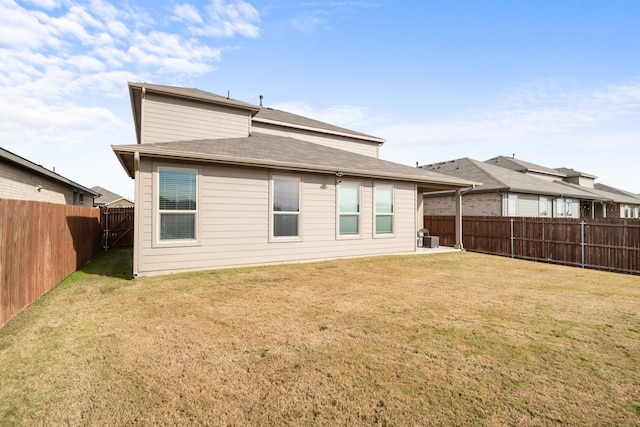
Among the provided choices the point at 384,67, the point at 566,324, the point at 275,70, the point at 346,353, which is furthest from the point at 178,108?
the point at 566,324

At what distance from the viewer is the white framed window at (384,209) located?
1052 centimetres

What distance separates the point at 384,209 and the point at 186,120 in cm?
769

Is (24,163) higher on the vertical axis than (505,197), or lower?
higher

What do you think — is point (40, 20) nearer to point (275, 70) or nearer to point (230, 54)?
point (230, 54)

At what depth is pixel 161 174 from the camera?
719 centimetres

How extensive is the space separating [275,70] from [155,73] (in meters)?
5.06

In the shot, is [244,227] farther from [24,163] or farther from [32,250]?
[24,163]

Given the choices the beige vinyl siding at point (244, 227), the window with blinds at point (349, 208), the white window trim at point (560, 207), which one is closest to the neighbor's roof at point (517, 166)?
the white window trim at point (560, 207)

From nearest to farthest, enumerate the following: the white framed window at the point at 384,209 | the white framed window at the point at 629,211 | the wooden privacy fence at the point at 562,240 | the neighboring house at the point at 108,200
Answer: the wooden privacy fence at the point at 562,240 → the white framed window at the point at 384,209 → the white framed window at the point at 629,211 → the neighboring house at the point at 108,200

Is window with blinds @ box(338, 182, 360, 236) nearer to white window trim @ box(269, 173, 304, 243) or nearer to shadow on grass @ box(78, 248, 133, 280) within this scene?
white window trim @ box(269, 173, 304, 243)

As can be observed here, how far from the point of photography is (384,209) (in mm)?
10703

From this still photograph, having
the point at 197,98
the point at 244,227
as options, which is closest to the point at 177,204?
the point at 244,227

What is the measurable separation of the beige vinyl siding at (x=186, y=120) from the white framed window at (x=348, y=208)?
181 inches

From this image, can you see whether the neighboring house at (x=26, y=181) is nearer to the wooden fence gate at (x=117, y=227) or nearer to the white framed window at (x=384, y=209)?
the wooden fence gate at (x=117, y=227)
